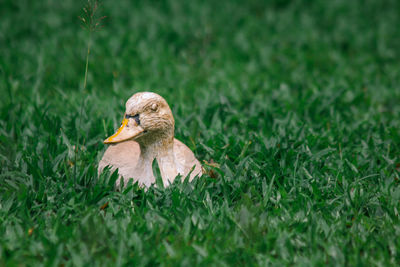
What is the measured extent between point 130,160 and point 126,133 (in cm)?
44

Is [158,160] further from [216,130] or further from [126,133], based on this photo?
[216,130]

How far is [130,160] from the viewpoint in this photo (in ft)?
10.4

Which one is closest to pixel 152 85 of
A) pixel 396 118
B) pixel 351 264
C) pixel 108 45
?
pixel 108 45

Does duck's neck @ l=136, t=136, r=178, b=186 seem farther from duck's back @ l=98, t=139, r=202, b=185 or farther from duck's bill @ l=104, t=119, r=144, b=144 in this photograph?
duck's bill @ l=104, t=119, r=144, b=144

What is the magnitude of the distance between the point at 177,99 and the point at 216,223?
2.05 metres

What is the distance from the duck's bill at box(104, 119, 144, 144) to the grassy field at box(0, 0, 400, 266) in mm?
268

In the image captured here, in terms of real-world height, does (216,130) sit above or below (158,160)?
below

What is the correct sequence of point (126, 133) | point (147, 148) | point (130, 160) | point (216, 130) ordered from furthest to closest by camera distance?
1. point (216, 130)
2. point (130, 160)
3. point (147, 148)
4. point (126, 133)

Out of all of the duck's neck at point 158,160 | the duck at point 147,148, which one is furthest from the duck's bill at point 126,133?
the duck's neck at point 158,160

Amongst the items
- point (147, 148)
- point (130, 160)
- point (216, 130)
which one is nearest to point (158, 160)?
point (147, 148)

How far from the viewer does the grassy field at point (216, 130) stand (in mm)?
2494

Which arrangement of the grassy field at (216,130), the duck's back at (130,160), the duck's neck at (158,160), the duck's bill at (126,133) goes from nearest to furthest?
the grassy field at (216,130) < the duck's bill at (126,133) < the duck's neck at (158,160) < the duck's back at (130,160)

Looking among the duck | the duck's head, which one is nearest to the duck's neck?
the duck

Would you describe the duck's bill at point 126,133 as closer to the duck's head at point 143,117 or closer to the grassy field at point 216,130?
the duck's head at point 143,117
